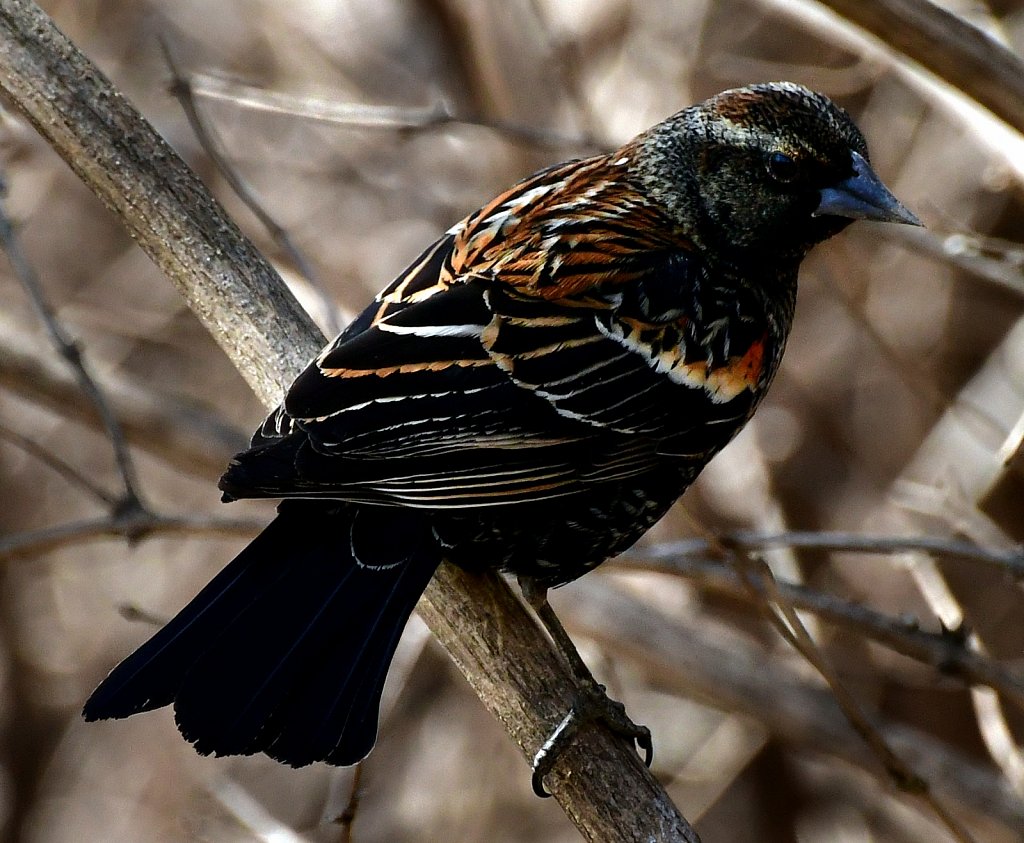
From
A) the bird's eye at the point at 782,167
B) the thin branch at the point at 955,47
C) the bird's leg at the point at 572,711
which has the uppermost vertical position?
the thin branch at the point at 955,47

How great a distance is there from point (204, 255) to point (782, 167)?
1342 mm

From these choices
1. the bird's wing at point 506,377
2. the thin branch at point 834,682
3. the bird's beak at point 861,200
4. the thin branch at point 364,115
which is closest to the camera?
the bird's wing at point 506,377

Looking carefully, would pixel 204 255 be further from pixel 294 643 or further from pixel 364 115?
Result: pixel 364 115

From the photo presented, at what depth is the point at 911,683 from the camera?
205 inches

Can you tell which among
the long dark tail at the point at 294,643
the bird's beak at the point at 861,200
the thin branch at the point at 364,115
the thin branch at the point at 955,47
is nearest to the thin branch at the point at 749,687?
the thin branch at the point at 364,115

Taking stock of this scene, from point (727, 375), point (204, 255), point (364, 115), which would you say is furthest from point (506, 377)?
point (364, 115)

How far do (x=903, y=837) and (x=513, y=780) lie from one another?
5.07 feet

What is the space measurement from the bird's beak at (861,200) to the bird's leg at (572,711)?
1.10m

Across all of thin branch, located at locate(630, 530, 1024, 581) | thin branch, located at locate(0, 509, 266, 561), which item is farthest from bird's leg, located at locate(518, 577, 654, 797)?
thin branch, located at locate(0, 509, 266, 561)

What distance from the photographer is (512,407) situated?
9.47ft

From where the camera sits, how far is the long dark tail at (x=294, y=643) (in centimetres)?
259

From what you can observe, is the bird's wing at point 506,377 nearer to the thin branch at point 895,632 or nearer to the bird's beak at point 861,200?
the bird's beak at point 861,200

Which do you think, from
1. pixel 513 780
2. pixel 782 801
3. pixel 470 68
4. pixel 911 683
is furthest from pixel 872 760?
pixel 470 68

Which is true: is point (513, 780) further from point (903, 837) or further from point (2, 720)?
point (2, 720)
